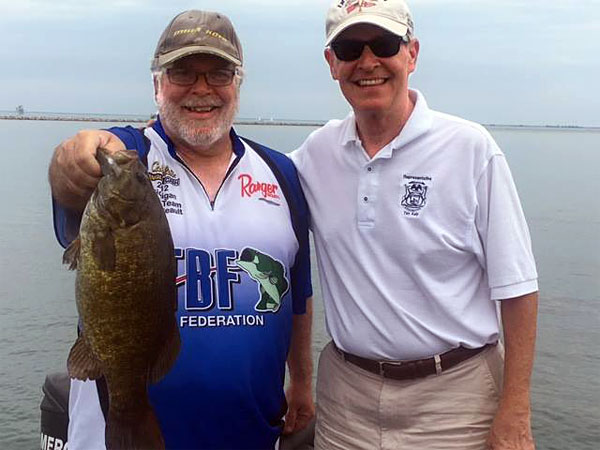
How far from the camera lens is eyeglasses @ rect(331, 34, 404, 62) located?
4.09 m

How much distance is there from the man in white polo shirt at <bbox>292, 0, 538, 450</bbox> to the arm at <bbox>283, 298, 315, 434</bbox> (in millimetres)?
476

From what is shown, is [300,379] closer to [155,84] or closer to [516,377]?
[516,377]

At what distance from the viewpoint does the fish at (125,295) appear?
314cm

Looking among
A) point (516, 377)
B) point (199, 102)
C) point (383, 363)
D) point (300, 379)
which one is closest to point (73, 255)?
point (199, 102)

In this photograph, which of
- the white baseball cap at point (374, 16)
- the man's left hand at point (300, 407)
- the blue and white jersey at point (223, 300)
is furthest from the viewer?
the man's left hand at point (300, 407)

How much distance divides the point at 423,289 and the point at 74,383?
199cm

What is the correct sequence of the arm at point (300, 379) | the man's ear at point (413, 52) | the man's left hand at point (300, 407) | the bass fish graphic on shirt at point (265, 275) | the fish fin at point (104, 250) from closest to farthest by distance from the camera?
the fish fin at point (104, 250), the bass fish graphic on shirt at point (265, 275), the man's ear at point (413, 52), the arm at point (300, 379), the man's left hand at point (300, 407)

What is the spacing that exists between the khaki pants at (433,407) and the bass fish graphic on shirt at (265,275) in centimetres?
68

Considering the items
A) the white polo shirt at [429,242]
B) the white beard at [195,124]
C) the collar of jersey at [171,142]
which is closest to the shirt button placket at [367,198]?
the white polo shirt at [429,242]

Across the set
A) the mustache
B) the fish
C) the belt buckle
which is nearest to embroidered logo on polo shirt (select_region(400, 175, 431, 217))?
the belt buckle

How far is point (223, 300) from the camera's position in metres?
3.90

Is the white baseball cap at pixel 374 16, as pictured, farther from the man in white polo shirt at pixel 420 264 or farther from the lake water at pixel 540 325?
the lake water at pixel 540 325

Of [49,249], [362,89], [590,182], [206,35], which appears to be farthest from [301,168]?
[590,182]

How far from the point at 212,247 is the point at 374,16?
1.57 m
